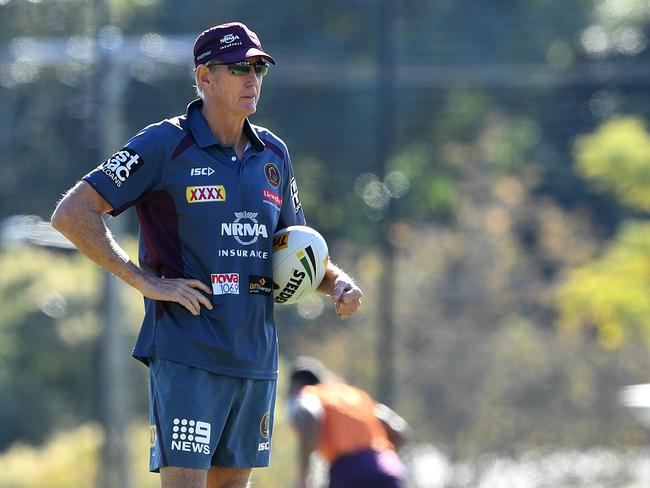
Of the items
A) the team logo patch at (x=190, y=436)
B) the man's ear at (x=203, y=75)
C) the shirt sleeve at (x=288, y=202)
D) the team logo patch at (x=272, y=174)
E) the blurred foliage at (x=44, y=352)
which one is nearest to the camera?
the team logo patch at (x=190, y=436)

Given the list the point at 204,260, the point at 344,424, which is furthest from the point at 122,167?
the point at 344,424

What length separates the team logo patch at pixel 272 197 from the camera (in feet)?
17.7

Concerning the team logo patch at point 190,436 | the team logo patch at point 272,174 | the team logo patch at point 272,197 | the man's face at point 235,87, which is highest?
the man's face at point 235,87

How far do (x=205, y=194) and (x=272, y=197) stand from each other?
312mm

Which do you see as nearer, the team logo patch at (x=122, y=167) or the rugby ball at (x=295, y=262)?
the team logo patch at (x=122, y=167)

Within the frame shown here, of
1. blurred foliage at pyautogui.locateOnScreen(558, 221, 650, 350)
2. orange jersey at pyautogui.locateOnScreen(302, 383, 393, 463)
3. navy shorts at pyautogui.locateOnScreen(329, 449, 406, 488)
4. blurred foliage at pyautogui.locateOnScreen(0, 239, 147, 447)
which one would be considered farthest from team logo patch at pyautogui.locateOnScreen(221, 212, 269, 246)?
blurred foliage at pyautogui.locateOnScreen(558, 221, 650, 350)

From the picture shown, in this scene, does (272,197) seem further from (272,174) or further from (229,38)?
(229,38)

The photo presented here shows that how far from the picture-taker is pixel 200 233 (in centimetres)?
524

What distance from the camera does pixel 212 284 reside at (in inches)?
206

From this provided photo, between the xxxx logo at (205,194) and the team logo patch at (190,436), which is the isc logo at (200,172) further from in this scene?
the team logo patch at (190,436)

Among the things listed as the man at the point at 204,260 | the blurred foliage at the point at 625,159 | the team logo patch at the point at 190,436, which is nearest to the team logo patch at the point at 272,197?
the man at the point at 204,260

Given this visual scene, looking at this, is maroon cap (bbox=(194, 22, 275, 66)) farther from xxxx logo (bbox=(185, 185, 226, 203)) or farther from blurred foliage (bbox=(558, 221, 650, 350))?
blurred foliage (bbox=(558, 221, 650, 350))

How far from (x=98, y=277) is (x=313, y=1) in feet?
17.4

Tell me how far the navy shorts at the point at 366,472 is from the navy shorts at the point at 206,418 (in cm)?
336
